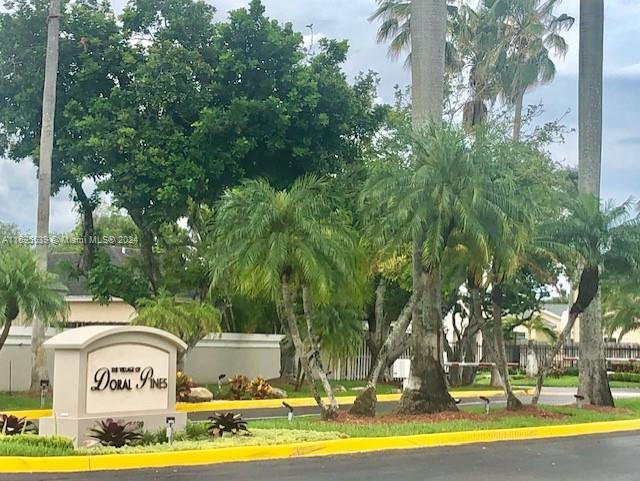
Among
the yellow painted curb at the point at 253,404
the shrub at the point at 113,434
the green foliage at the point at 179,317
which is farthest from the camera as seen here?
the green foliage at the point at 179,317

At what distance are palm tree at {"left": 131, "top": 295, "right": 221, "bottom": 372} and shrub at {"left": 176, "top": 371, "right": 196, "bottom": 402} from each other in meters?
0.68

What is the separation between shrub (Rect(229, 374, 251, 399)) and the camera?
29484mm

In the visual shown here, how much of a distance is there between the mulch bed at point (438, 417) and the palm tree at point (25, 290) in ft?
27.6

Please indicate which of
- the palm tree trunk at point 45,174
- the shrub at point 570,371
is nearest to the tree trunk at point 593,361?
the palm tree trunk at point 45,174

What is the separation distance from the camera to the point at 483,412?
882 inches

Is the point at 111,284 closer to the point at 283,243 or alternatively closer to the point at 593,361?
the point at 283,243

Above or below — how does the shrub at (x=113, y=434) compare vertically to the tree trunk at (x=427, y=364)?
below

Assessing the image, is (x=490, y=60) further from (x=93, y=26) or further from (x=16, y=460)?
(x=16, y=460)

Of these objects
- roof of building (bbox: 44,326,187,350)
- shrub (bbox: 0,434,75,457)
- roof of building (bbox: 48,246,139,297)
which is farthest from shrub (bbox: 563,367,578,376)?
shrub (bbox: 0,434,75,457)

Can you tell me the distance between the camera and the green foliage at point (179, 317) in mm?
27781

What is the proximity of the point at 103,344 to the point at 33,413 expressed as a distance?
28.3 feet

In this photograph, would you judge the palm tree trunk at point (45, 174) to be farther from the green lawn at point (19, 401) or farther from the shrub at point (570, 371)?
the shrub at point (570, 371)

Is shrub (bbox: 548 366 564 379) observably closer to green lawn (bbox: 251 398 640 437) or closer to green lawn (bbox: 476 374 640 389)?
green lawn (bbox: 476 374 640 389)

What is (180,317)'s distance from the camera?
28203mm
